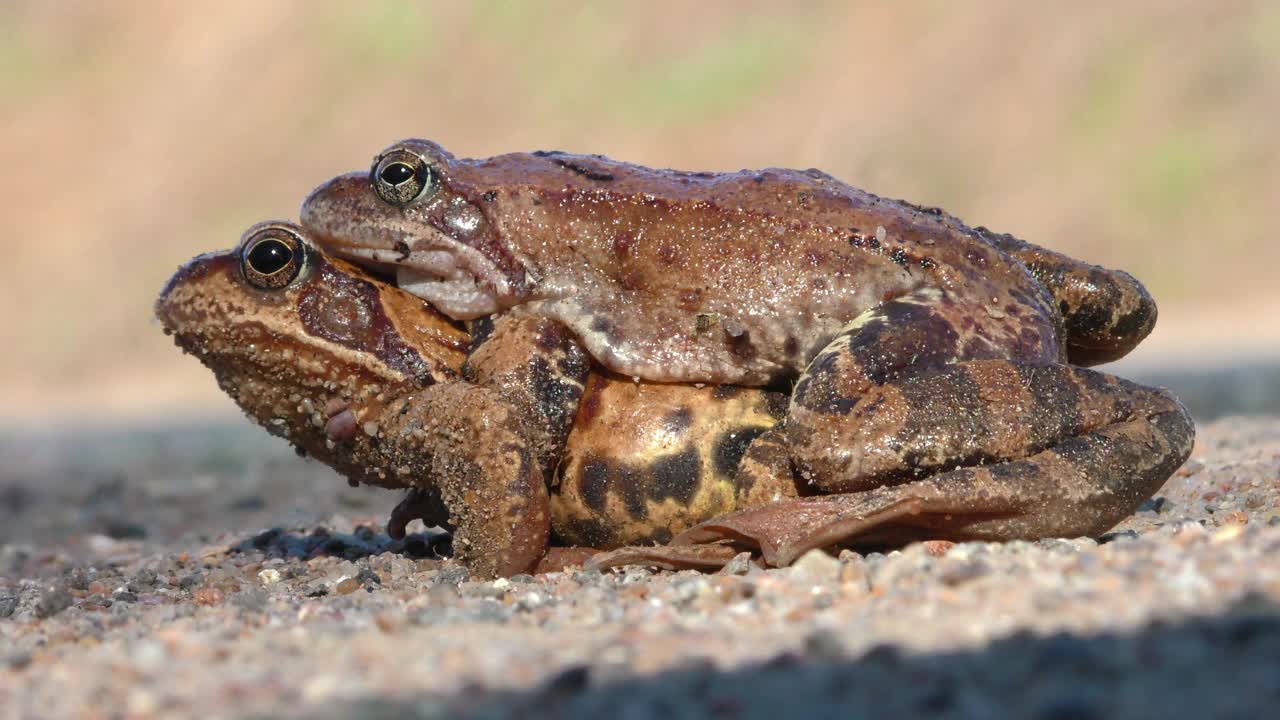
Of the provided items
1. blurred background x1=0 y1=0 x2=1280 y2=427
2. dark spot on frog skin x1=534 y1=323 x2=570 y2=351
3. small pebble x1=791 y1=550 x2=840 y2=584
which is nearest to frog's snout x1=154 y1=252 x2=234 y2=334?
dark spot on frog skin x1=534 y1=323 x2=570 y2=351

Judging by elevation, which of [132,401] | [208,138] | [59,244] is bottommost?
[132,401]

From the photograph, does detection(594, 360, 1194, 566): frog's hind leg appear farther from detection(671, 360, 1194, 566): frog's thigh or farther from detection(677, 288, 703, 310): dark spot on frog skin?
detection(677, 288, 703, 310): dark spot on frog skin

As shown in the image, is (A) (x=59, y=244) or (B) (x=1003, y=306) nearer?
(B) (x=1003, y=306)

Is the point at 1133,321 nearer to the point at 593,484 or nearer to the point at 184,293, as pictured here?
the point at 593,484

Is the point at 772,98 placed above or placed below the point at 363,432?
above

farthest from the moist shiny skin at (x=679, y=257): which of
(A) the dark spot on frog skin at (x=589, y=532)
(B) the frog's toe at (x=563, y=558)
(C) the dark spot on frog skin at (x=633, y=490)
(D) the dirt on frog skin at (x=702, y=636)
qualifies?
(D) the dirt on frog skin at (x=702, y=636)

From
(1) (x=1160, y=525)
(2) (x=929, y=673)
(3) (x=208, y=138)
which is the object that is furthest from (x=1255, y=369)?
(3) (x=208, y=138)

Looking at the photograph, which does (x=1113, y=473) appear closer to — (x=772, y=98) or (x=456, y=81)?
(x=772, y=98)
